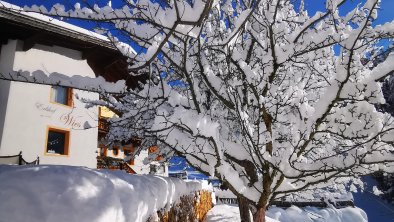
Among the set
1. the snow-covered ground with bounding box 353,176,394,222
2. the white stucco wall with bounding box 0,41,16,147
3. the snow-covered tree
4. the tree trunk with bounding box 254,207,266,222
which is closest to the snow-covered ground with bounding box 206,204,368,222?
the snow-covered ground with bounding box 353,176,394,222

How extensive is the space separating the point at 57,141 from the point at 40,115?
1.45m

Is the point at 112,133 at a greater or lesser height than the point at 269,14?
lesser

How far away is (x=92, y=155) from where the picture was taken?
14.3 m

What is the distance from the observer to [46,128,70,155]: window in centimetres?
1284

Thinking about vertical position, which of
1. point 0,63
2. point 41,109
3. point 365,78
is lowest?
point 365,78

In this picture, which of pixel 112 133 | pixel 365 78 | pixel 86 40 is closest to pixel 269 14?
pixel 365 78

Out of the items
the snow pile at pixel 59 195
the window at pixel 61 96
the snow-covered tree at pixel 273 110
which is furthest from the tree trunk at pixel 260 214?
the window at pixel 61 96

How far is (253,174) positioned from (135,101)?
103 inches

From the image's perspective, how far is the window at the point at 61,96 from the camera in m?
13.3

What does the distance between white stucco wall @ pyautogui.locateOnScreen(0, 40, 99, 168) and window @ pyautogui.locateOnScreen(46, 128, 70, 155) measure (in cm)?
21

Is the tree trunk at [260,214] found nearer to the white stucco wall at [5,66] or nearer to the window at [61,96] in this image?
the white stucco wall at [5,66]

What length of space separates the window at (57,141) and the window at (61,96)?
1.42m

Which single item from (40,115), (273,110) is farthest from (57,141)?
(273,110)

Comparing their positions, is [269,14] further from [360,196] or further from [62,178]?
[360,196]
